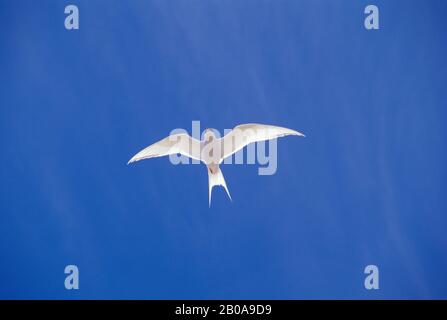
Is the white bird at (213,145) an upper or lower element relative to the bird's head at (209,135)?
lower

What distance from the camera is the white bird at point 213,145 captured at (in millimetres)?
6699

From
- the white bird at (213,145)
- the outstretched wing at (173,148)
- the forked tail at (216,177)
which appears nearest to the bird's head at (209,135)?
the white bird at (213,145)

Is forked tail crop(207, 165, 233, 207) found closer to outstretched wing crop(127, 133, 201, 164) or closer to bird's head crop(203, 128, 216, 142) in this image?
outstretched wing crop(127, 133, 201, 164)

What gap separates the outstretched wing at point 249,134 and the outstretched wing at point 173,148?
0.34 m

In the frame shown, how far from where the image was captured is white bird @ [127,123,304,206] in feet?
22.0

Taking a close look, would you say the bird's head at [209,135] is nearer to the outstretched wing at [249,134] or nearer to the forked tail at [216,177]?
the outstretched wing at [249,134]

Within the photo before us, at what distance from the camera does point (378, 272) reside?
24.0 ft

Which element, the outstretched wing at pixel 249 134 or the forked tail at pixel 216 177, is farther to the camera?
the forked tail at pixel 216 177

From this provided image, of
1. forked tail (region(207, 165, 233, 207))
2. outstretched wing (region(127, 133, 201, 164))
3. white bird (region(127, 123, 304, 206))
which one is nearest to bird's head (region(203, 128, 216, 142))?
white bird (region(127, 123, 304, 206))

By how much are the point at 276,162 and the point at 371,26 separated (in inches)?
82.8

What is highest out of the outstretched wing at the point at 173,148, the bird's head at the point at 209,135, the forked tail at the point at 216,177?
the bird's head at the point at 209,135

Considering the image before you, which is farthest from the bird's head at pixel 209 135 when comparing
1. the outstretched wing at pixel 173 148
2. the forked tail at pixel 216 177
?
the forked tail at pixel 216 177

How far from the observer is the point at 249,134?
6742mm
